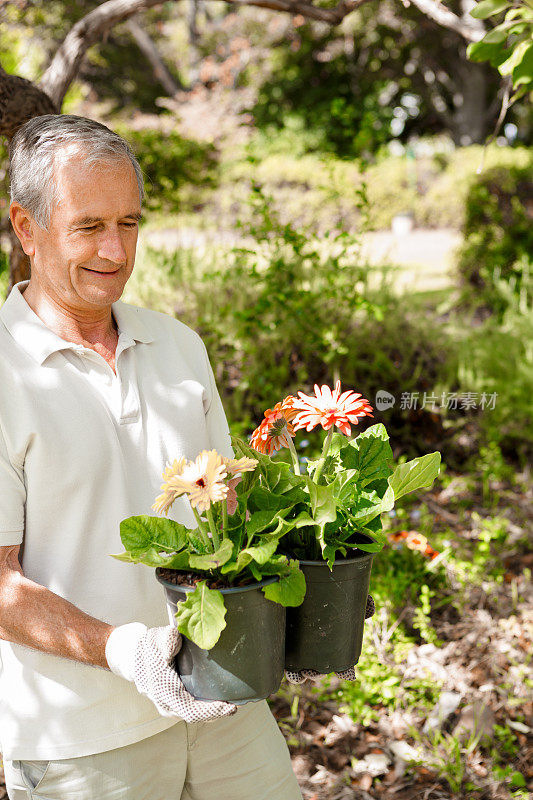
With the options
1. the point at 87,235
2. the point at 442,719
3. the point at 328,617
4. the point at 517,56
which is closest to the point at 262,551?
the point at 328,617

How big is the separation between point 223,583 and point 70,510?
14.2 inches

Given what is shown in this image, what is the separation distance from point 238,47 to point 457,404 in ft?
44.0

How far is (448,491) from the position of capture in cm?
429

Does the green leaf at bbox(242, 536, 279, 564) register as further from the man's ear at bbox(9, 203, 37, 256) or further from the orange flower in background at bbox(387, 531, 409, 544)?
the orange flower in background at bbox(387, 531, 409, 544)

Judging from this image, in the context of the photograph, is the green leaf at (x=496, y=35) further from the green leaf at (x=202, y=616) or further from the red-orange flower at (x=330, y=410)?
the green leaf at (x=202, y=616)

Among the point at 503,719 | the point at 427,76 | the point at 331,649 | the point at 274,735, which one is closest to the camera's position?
the point at 331,649

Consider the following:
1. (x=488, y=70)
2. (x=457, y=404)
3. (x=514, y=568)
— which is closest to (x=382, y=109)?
(x=488, y=70)

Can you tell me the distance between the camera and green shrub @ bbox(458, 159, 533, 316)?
22.5ft

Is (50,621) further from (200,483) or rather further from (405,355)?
(405,355)

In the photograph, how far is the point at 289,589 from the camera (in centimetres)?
124

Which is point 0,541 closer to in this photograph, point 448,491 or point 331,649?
point 331,649

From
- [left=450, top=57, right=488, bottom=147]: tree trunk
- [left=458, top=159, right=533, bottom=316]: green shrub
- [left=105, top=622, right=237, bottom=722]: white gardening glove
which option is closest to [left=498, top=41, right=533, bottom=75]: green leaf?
[left=105, top=622, right=237, bottom=722]: white gardening glove
